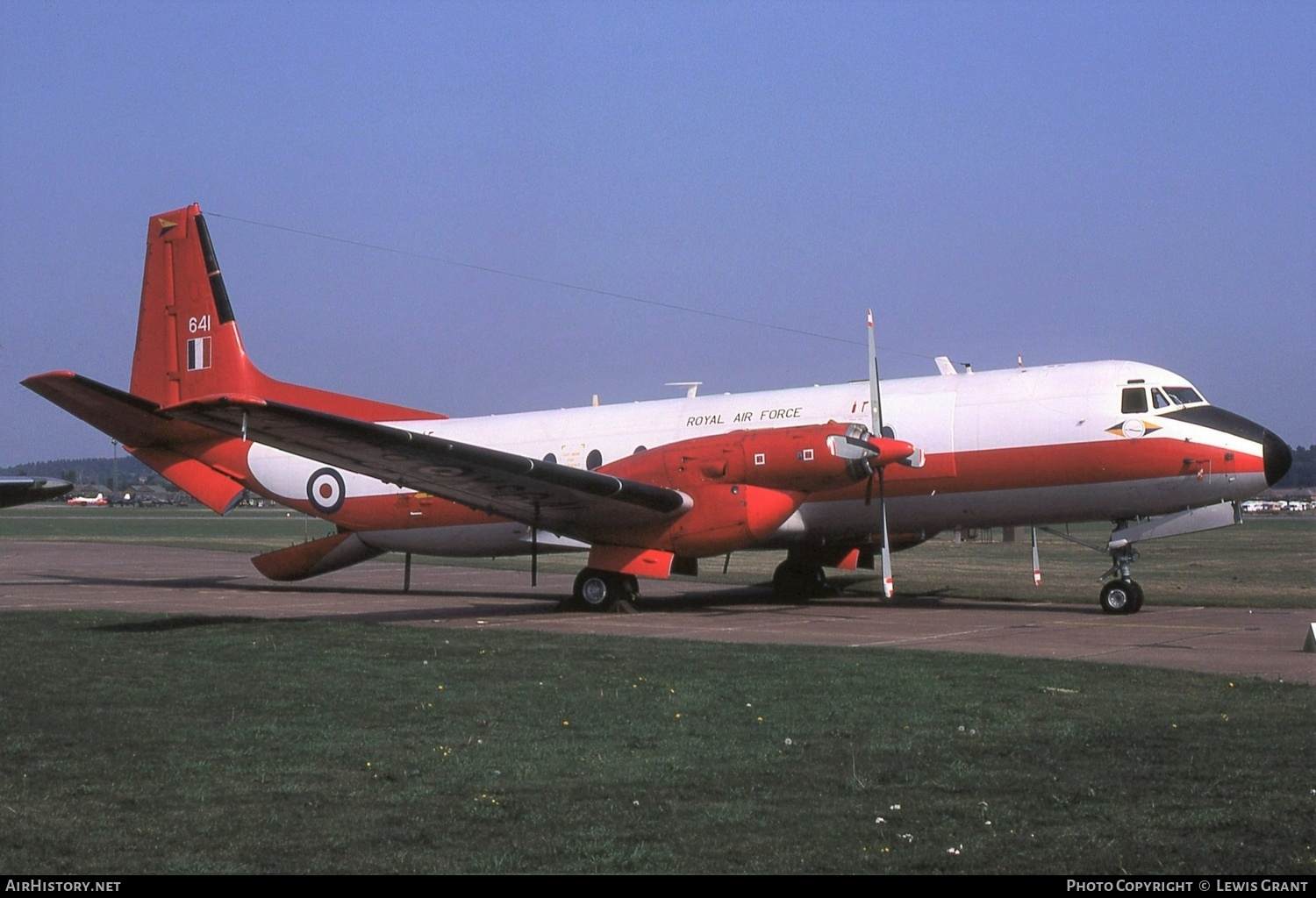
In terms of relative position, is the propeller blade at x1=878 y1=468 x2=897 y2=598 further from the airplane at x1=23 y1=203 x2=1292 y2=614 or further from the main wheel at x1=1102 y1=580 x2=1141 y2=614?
the main wheel at x1=1102 y1=580 x2=1141 y2=614

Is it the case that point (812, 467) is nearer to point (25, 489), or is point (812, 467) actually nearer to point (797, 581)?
point (797, 581)

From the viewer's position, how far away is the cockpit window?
17.7 meters

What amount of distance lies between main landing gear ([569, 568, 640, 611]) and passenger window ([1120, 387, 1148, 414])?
7577 mm

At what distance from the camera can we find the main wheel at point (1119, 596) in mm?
17422

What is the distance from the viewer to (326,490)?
22797 mm

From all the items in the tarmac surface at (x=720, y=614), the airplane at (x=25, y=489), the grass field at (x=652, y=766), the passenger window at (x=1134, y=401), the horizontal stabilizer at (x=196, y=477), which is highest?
the passenger window at (x=1134, y=401)

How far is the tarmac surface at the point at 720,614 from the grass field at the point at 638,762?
1.67 m

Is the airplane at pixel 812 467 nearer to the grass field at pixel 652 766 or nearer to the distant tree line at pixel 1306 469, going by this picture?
the grass field at pixel 652 766

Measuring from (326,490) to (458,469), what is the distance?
649 centimetres

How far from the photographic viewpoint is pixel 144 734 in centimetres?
868

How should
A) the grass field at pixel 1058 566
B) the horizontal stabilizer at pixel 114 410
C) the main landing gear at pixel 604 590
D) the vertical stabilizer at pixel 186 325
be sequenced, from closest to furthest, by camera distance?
the horizontal stabilizer at pixel 114 410 → the main landing gear at pixel 604 590 → the grass field at pixel 1058 566 → the vertical stabilizer at pixel 186 325

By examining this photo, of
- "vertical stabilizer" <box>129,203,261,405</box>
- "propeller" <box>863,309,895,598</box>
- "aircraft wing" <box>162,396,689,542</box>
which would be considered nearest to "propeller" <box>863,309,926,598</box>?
"propeller" <box>863,309,895,598</box>

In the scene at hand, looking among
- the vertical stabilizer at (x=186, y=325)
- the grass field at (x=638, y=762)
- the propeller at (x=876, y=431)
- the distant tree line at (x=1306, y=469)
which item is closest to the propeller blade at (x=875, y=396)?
the propeller at (x=876, y=431)

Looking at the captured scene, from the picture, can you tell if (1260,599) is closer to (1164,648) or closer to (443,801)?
(1164,648)
